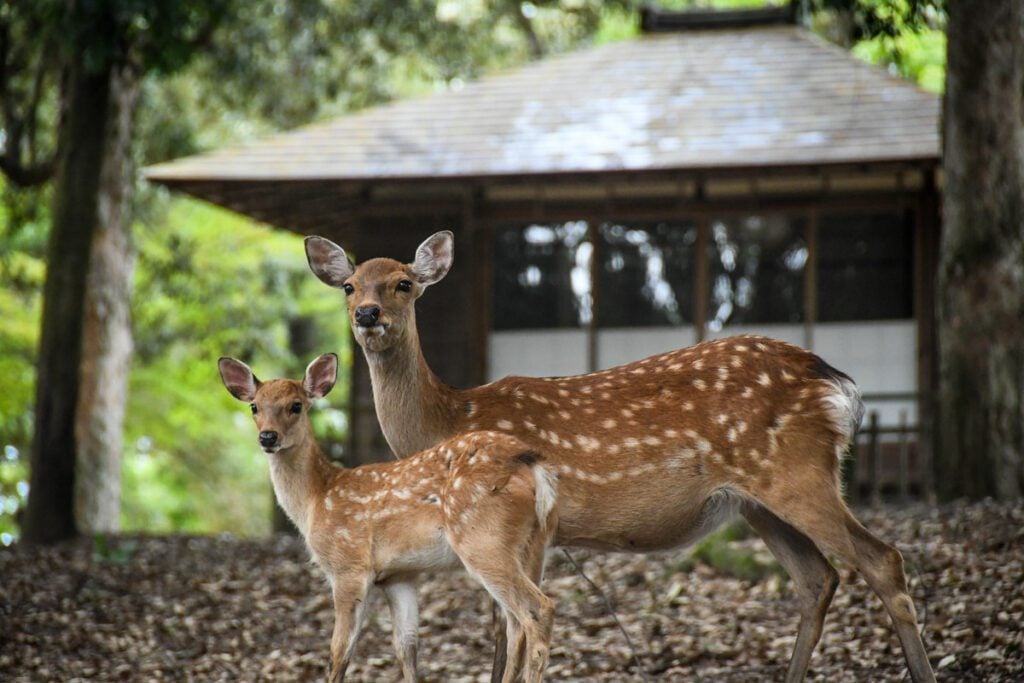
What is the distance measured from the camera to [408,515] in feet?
18.1

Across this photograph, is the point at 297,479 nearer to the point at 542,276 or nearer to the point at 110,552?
the point at 110,552

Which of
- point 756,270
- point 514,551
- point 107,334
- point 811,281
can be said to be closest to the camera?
point 514,551

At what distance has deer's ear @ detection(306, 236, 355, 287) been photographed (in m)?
6.10

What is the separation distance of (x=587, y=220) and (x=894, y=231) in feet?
10.5

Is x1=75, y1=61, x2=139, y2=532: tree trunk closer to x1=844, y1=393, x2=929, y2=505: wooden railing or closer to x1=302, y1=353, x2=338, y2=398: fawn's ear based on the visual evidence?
x1=844, y1=393, x2=929, y2=505: wooden railing

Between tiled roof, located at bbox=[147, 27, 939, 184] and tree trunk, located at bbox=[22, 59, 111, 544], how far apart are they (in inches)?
68.5

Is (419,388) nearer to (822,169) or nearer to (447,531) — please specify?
(447,531)

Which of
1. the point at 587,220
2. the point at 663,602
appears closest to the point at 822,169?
the point at 587,220

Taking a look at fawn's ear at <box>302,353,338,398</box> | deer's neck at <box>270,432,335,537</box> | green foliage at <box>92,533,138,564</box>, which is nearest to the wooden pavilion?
green foliage at <box>92,533,138,564</box>

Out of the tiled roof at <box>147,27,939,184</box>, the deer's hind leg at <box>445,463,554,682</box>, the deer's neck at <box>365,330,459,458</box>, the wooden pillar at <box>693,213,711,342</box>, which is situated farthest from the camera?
the wooden pillar at <box>693,213,711,342</box>

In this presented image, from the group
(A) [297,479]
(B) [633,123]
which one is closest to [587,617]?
(A) [297,479]

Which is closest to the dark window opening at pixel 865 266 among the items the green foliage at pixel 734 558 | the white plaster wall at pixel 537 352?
the white plaster wall at pixel 537 352

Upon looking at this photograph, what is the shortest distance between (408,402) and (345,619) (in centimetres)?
98

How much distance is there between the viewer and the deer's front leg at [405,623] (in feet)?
18.5
